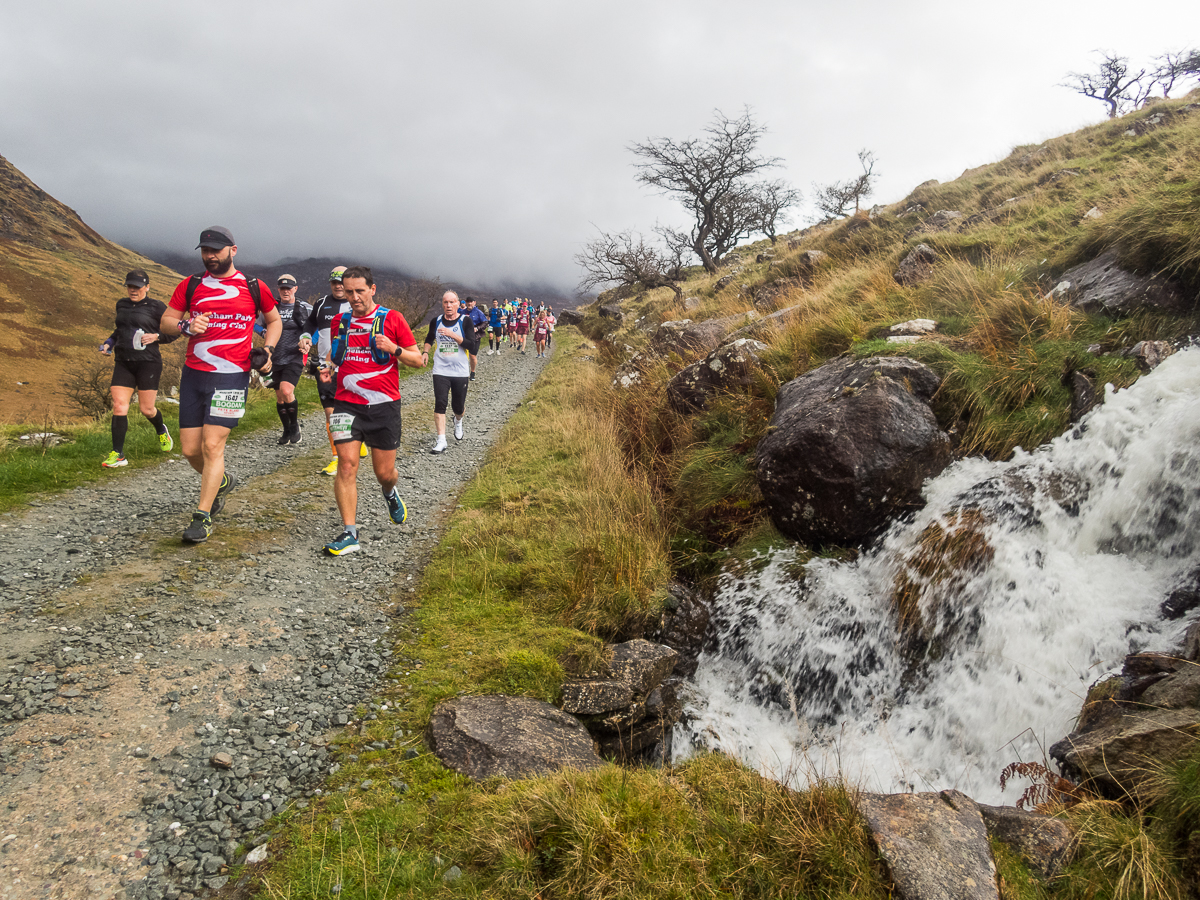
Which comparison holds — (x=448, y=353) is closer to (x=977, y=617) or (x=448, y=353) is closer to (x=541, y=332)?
(x=977, y=617)

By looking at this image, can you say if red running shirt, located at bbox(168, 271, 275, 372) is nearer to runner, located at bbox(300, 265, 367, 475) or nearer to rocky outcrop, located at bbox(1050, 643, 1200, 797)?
runner, located at bbox(300, 265, 367, 475)

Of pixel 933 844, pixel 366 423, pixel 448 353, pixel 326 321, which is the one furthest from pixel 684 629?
pixel 448 353

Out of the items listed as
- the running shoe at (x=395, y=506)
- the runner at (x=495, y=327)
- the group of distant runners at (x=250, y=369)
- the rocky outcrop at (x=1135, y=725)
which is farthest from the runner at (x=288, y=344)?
the runner at (x=495, y=327)

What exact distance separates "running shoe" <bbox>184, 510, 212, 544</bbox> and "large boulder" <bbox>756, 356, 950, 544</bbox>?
5.20 m

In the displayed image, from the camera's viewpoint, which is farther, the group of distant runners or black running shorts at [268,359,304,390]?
black running shorts at [268,359,304,390]

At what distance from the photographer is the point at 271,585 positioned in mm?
4953

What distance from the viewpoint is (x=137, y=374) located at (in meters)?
7.42

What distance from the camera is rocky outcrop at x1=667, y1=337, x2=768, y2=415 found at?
8.00 m

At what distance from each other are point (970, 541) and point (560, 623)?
132 inches

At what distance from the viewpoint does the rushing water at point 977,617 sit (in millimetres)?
3914

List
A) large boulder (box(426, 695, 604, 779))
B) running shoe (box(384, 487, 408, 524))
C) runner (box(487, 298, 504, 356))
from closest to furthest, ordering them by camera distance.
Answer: large boulder (box(426, 695, 604, 779)) → running shoe (box(384, 487, 408, 524)) → runner (box(487, 298, 504, 356))

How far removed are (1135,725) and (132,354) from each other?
9.71 m

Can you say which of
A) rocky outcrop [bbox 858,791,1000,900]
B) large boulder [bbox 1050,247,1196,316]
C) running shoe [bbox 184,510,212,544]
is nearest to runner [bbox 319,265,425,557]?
running shoe [bbox 184,510,212,544]

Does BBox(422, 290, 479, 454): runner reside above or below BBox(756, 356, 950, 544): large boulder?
above
